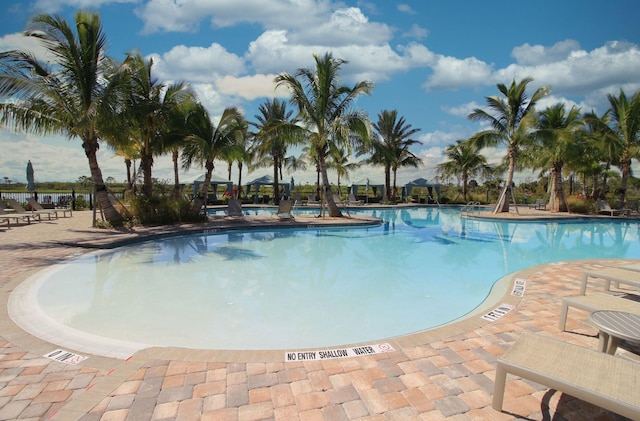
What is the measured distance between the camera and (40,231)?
10945 millimetres

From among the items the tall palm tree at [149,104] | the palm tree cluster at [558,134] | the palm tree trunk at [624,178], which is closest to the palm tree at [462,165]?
the palm tree cluster at [558,134]

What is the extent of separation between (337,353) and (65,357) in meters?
2.55

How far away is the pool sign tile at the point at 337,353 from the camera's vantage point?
10.8 ft

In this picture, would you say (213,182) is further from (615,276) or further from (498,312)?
(615,276)

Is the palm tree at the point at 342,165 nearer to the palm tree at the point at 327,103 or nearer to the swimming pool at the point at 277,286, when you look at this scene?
the palm tree at the point at 327,103

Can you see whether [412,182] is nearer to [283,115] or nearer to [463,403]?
[283,115]

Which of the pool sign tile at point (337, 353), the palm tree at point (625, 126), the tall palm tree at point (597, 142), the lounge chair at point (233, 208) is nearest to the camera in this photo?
the pool sign tile at point (337, 353)

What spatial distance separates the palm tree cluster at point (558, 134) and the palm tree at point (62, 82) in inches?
671

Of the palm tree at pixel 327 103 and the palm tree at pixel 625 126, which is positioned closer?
the palm tree at pixel 327 103

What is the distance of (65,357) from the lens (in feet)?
10.7

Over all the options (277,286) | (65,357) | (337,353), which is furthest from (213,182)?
(337,353)

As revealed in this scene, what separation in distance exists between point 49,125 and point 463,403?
13950mm

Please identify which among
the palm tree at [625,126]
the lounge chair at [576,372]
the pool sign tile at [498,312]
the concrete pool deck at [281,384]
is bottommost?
the concrete pool deck at [281,384]

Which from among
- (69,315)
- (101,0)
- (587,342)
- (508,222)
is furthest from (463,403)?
(508,222)
